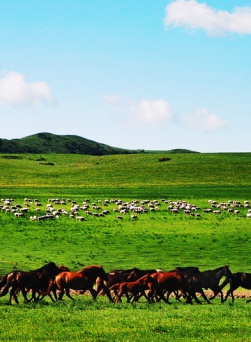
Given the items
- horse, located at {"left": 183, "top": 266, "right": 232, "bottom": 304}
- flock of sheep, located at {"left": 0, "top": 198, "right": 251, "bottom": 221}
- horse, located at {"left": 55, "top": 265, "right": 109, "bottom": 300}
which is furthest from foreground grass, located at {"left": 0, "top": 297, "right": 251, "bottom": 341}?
flock of sheep, located at {"left": 0, "top": 198, "right": 251, "bottom": 221}

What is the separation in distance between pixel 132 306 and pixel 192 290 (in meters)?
2.79

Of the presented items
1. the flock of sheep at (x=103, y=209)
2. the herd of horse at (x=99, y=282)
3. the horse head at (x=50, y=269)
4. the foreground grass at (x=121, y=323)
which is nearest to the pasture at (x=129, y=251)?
the foreground grass at (x=121, y=323)

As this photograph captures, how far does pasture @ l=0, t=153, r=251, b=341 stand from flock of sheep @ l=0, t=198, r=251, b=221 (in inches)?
14.7

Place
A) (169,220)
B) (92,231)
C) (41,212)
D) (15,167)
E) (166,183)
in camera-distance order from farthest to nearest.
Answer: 1. (15,167)
2. (166,183)
3. (41,212)
4. (169,220)
5. (92,231)

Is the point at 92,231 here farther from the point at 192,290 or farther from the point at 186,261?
the point at 192,290

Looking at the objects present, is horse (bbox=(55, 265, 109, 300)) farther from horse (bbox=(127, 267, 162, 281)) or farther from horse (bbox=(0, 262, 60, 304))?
horse (bbox=(127, 267, 162, 281))

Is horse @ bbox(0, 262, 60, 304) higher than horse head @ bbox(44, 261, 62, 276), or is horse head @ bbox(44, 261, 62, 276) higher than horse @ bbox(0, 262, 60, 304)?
horse head @ bbox(44, 261, 62, 276)

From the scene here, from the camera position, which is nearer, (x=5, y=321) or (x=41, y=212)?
(x=5, y=321)

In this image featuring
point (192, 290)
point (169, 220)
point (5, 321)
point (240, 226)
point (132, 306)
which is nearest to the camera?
point (5, 321)

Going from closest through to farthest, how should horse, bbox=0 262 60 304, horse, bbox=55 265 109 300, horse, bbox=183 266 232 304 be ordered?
horse, bbox=0 262 60 304 → horse, bbox=55 265 109 300 → horse, bbox=183 266 232 304

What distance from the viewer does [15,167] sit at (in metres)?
141

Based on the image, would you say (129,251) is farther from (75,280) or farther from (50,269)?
(75,280)

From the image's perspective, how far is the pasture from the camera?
1568cm

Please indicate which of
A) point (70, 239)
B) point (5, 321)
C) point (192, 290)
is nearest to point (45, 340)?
point (5, 321)
